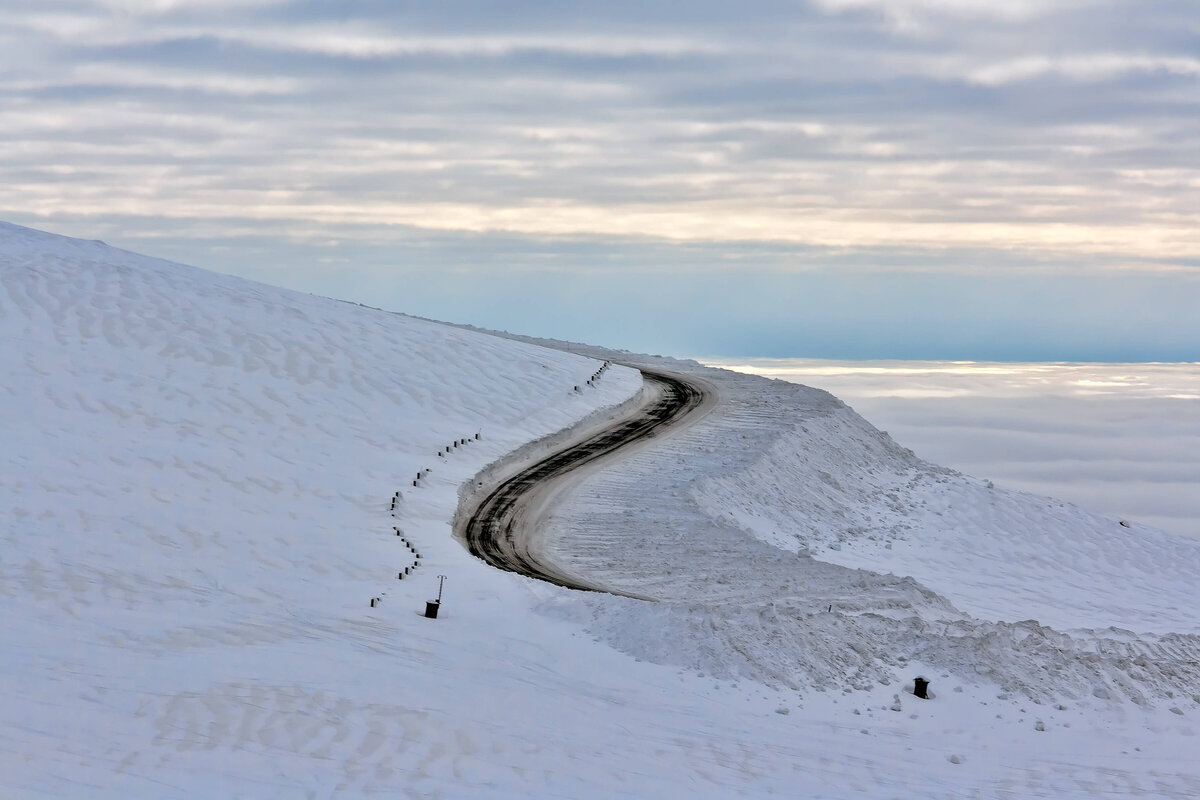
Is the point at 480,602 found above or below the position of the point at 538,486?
below

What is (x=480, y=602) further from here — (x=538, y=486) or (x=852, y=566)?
(x=852, y=566)

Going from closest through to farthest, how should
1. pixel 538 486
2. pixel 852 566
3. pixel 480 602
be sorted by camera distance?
1. pixel 480 602
2. pixel 852 566
3. pixel 538 486

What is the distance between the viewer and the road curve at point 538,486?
98.3 feet

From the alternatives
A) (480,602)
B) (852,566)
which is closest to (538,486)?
(852,566)

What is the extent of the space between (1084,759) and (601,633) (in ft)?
30.4

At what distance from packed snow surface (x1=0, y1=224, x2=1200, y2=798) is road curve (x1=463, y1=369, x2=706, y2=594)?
1.00 metres

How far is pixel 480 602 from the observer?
2573 cm

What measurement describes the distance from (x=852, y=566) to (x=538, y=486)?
33.3 ft

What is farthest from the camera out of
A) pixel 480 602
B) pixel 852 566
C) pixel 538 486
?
pixel 538 486

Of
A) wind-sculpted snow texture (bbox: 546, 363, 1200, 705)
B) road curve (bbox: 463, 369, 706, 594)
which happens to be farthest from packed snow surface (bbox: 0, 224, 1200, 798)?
road curve (bbox: 463, 369, 706, 594)

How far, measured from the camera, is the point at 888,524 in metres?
42.5

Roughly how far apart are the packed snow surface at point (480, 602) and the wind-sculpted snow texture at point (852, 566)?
0.12 m

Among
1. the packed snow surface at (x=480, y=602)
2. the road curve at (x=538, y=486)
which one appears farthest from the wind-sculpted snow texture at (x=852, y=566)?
the road curve at (x=538, y=486)

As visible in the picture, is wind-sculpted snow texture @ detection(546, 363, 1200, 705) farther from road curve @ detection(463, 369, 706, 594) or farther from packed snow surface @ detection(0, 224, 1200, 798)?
road curve @ detection(463, 369, 706, 594)
